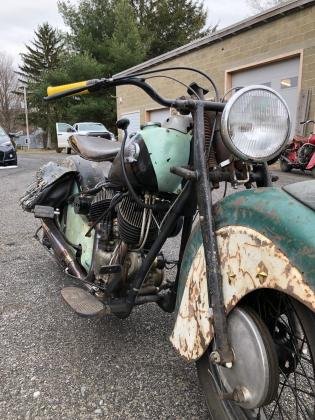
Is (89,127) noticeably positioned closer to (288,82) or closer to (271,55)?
(271,55)

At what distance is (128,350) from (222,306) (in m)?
1.12

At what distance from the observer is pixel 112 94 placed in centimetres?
2541

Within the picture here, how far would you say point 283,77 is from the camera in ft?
38.2

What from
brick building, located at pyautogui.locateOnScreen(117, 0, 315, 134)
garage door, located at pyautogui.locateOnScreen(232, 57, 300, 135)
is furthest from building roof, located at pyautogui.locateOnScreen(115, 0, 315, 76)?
garage door, located at pyautogui.locateOnScreen(232, 57, 300, 135)

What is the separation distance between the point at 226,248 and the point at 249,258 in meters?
0.13

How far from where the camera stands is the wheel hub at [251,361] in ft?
4.19

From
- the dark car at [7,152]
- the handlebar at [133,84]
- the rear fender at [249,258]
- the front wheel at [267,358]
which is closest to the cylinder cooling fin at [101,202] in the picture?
the handlebar at [133,84]

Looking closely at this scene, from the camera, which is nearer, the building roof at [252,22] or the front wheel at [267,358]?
the front wheel at [267,358]

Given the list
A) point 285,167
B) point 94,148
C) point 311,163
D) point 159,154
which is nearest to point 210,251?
point 159,154

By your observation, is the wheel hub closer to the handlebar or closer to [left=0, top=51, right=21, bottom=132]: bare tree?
the handlebar

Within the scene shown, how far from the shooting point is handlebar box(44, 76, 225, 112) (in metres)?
1.60

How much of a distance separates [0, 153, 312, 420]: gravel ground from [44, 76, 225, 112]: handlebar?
53.5 inches

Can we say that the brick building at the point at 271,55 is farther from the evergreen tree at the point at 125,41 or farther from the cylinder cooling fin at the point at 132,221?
the evergreen tree at the point at 125,41

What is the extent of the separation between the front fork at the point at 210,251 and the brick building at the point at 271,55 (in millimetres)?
8288
